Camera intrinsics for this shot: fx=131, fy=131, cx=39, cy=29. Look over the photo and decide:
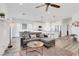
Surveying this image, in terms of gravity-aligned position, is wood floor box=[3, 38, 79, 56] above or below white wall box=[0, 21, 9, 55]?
below

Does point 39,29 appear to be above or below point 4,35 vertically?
above

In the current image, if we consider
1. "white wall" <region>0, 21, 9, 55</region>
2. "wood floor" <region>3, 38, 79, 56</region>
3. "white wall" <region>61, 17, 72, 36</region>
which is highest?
"white wall" <region>61, 17, 72, 36</region>

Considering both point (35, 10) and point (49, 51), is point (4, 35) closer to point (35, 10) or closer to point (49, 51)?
point (35, 10)

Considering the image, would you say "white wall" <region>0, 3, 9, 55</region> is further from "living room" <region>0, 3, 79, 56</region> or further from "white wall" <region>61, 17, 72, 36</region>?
"white wall" <region>61, 17, 72, 36</region>

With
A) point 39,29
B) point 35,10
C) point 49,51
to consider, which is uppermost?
point 35,10

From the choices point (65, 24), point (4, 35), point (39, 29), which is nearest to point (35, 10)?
point (39, 29)

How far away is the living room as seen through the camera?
7.63 ft

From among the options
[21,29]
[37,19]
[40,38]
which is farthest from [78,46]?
[21,29]

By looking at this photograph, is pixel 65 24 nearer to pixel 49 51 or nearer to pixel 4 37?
pixel 49 51

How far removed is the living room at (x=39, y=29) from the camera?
91.5 inches

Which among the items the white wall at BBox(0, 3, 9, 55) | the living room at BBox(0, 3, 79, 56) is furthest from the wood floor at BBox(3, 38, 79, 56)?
the white wall at BBox(0, 3, 9, 55)

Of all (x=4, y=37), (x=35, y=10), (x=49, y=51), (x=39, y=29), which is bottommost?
(x=49, y=51)

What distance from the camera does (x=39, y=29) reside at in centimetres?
238

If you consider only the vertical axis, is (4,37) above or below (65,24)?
below
